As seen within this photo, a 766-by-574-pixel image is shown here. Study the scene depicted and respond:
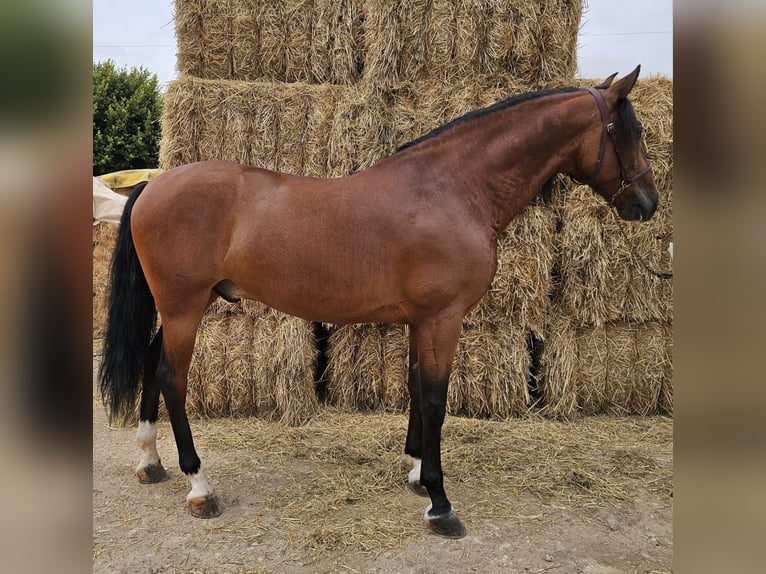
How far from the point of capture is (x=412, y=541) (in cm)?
250

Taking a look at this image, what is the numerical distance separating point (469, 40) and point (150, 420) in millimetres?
3779

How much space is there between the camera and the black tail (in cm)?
294

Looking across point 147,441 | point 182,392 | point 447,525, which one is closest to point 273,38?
point 182,392

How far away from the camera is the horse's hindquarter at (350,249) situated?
2.56 meters

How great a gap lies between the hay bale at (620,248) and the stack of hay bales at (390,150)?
0.02m

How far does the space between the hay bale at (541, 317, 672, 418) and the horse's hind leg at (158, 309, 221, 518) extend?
9.80ft

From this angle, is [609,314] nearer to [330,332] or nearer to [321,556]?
[330,332]

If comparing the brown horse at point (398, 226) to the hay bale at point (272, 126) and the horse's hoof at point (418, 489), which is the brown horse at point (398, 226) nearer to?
the horse's hoof at point (418, 489)

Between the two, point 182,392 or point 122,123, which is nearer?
point 182,392

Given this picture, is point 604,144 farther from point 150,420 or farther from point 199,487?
point 150,420

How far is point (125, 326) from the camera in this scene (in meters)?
2.94

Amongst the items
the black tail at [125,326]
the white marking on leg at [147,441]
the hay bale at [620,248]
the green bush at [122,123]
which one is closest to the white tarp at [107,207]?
the black tail at [125,326]
